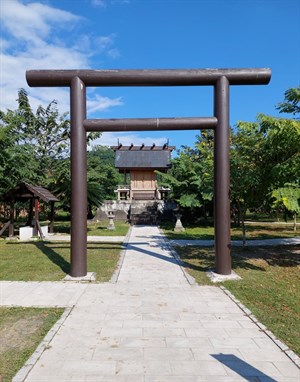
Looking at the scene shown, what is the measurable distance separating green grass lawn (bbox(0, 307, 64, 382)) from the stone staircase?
69.9ft

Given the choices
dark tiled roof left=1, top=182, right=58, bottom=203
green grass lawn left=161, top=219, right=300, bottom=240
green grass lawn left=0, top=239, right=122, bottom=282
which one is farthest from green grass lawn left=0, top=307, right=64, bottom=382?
green grass lawn left=161, top=219, right=300, bottom=240

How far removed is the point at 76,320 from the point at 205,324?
2123 millimetres

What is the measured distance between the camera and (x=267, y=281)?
812 centimetres

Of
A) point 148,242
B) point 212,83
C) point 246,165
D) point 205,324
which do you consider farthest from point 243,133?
point 205,324

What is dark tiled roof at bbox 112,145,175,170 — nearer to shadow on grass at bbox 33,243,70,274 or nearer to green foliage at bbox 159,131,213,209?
green foliage at bbox 159,131,213,209

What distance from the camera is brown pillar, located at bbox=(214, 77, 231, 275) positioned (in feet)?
27.4

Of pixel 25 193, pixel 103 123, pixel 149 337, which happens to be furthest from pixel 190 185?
pixel 149 337

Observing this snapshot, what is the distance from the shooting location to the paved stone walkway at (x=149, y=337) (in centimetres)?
375

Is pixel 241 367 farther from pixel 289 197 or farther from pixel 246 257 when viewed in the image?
pixel 246 257

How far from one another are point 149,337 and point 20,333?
1929mm

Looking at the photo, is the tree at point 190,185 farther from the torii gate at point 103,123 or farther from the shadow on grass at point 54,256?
the torii gate at point 103,123

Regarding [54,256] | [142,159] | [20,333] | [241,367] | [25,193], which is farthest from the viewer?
[142,159]

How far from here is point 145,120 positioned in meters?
8.71

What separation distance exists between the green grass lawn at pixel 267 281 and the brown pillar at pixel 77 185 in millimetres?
3081
